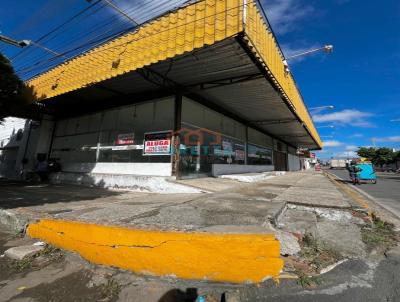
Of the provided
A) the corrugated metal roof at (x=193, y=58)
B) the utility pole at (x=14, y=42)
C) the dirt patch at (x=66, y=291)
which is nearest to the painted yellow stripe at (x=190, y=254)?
the dirt patch at (x=66, y=291)

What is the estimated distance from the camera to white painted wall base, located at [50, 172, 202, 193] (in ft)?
27.6

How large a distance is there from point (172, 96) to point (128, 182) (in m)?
4.23

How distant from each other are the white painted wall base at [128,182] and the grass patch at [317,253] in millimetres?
4777

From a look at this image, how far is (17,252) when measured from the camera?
10.8 ft

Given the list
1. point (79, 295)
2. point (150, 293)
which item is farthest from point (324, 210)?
point (79, 295)

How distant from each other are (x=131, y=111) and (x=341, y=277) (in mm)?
10585

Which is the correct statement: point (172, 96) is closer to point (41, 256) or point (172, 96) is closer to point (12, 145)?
point (41, 256)

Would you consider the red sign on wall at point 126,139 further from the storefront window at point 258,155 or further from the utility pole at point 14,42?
the storefront window at point 258,155

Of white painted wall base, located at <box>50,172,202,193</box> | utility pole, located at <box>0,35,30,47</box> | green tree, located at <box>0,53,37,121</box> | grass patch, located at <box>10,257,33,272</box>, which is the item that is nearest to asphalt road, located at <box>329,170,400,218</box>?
white painted wall base, located at <box>50,172,202,193</box>

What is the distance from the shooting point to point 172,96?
9.77 meters

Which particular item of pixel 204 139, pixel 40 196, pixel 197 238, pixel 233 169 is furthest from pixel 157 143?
pixel 197 238

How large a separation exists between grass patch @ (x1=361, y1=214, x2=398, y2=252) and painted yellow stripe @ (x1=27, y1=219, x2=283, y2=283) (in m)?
1.97

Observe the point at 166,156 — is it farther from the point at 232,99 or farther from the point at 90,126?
the point at 90,126

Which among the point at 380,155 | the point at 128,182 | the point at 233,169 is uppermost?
the point at 380,155
